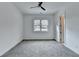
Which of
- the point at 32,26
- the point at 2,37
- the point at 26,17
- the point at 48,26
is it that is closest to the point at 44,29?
the point at 48,26

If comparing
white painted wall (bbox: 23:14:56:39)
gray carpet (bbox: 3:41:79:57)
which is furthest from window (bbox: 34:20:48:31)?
gray carpet (bbox: 3:41:79:57)

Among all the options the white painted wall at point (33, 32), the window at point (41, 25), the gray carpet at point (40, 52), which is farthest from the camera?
the white painted wall at point (33, 32)

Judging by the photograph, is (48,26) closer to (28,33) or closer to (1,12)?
(28,33)

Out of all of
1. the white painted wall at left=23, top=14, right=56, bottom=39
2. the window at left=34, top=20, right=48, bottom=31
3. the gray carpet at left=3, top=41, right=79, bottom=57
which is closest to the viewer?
the gray carpet at left=3, top=41, right=79, bottom=57

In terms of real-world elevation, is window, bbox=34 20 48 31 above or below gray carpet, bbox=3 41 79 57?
above

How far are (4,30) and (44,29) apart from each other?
12.0 ft

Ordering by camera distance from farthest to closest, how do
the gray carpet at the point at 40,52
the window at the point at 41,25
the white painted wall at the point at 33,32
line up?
the white painted wall at the point at 33,32
the window at the point at 41,25
the gray carpet at the point at 40,52

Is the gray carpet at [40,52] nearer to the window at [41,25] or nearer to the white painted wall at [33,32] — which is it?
the window at [41,25]

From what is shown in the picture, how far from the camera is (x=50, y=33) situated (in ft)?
22.3

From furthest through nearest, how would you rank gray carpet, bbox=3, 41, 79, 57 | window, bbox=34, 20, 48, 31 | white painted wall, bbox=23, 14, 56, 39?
Answer: white painted wall, bbox=23, 14, 56, 39 → window, bbox=34, 20, 48, 31 → gray carpet, bbox=3, 41, 79, 57

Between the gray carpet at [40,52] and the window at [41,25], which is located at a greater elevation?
the window at [41,25]

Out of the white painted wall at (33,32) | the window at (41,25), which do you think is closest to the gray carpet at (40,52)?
the window at (41,25)

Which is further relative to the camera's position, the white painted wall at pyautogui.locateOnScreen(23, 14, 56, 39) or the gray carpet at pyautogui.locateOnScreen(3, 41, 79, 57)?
the white painted wall at pyautogui.locateOnScreen(23, 14, 56, 39)

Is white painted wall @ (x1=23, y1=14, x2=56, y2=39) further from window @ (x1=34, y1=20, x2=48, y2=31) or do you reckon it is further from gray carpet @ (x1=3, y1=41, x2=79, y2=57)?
gray carpet @ (x1=3, y1=41, x2=79, y2=57)
